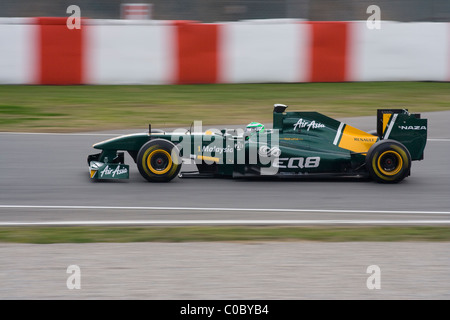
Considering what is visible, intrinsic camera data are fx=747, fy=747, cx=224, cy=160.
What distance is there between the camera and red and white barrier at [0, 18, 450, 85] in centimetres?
1472

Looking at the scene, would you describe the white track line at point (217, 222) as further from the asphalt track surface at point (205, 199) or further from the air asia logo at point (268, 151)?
the air asia logo at point (268, 151)

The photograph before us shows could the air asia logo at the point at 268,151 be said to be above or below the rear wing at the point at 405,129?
below

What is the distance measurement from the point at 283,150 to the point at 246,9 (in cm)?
820

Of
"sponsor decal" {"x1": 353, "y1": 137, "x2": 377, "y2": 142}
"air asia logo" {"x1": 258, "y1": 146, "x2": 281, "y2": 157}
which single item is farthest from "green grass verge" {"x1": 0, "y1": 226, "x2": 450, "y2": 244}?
"sponsor decal" {"x1": 353, "y1": 137, "x2": 377, "y2": 142}

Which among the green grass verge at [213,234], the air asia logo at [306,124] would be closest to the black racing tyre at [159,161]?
the air asia logo at [306,124]

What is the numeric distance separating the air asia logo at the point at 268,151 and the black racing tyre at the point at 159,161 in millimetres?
928

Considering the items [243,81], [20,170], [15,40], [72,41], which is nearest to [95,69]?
[72,41]

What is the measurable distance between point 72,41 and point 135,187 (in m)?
7.18

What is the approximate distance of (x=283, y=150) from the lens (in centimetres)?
845

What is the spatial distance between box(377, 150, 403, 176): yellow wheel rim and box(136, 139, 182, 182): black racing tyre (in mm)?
2289

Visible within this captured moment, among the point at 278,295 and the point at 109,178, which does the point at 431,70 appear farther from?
the point at 278,295

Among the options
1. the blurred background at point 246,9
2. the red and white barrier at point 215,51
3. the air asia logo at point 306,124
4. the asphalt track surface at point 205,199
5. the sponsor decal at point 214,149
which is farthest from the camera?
the blurred background at point 246,9

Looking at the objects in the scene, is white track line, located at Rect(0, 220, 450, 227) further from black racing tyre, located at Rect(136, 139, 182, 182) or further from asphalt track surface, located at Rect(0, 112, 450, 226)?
black racing tyre, located at Rect(136, 139, 182, 182)

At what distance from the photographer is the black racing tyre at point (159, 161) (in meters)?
8.33
